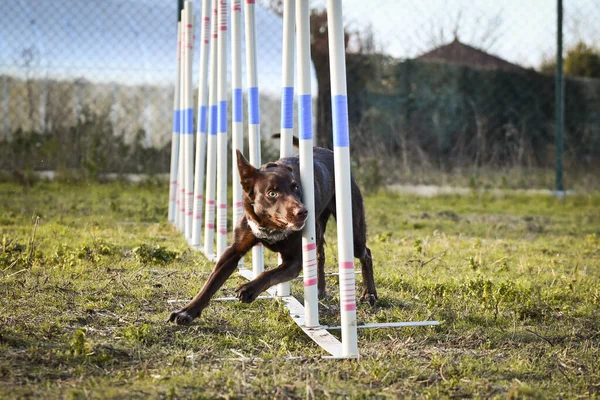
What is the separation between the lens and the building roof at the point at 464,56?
13.5m

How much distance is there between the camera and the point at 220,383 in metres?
2.98

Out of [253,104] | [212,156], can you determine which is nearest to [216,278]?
[253,104]

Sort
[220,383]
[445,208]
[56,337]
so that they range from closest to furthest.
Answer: [220,383] → [56,337] → [445,208]

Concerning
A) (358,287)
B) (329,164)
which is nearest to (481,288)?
(358,287)

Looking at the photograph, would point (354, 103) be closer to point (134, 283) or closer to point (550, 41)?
point (550, 41)

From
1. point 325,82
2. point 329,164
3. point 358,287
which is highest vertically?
point 325,82

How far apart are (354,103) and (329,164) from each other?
28.0 ft

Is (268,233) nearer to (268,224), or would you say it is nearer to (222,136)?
(268,224)

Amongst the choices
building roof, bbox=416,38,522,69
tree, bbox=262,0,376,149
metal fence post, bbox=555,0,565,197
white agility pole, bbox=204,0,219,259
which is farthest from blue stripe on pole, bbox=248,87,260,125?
building roof, bbox=416,38,522,69

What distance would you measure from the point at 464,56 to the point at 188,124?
287 inches

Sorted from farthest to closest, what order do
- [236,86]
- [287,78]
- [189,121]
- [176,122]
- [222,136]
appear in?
1. [176,122]
2. [189,121]
3. [222,136]
4. [236,86]
5. [287,78]

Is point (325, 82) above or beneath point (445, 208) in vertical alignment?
above

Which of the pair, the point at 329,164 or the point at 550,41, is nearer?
the point at 329,164

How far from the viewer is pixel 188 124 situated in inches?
304
